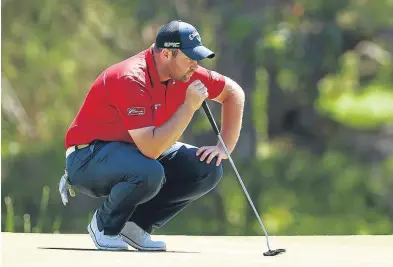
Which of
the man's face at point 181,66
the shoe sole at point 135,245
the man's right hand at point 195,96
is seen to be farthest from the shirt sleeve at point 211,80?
the shoe sole at point 135,245

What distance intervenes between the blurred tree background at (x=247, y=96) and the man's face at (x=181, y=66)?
574 centimetres

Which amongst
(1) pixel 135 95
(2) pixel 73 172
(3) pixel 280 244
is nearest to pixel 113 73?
(1) pixel 135 95

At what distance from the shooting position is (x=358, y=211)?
44.9 feet

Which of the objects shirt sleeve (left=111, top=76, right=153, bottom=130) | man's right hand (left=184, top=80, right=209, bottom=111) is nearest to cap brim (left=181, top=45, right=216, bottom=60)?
man's right hand (left=184, top=80, right=209, bottom=111)

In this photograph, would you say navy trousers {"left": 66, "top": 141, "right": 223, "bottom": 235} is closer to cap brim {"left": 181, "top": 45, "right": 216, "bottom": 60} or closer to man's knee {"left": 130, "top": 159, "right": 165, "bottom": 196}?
man's knee {"left": 130, "top": 159, "right": 165, "bottom": 196}

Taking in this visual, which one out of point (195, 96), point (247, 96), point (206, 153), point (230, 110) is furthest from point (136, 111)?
point (247, 96)

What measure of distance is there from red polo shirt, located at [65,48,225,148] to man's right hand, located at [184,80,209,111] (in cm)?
17

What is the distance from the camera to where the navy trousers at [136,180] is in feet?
16.4

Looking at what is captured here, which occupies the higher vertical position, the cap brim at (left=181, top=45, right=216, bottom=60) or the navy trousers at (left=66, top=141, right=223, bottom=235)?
the cap brim at (left=181, top=45, right=216, bottom=60)

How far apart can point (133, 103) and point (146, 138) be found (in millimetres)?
151

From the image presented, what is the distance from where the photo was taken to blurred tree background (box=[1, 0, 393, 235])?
11.9 m

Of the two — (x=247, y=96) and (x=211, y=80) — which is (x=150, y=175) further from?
(x=247, y=96)

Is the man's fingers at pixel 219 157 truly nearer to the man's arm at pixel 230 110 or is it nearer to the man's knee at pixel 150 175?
the man's arm at pixel 230 110

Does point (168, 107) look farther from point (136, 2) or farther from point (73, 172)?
point (136, 2)
